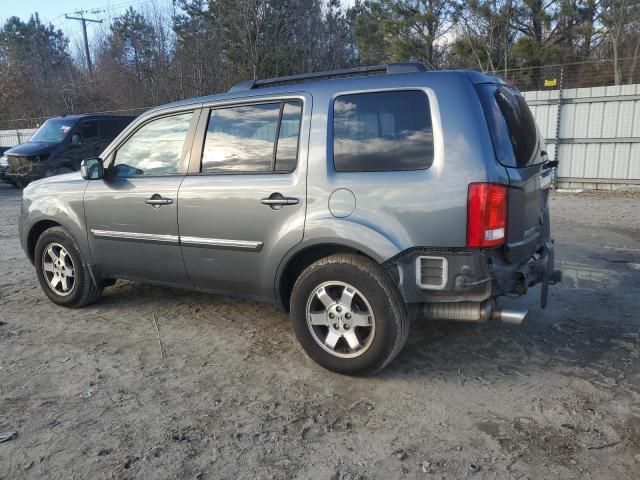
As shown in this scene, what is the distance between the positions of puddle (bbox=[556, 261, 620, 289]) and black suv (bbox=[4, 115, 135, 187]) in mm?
11414

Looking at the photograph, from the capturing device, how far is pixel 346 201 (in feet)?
10.8

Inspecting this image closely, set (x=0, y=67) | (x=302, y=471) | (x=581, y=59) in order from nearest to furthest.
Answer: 1. (x=302, y=471)
2. (x=581, y=59)
3. (x=0, y=67)

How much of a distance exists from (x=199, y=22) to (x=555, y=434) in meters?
25.8

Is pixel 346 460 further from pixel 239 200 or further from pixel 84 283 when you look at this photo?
pixel 84 283

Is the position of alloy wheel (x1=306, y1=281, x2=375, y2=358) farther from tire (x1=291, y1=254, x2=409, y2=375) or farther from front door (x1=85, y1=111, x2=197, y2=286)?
front door (x1=85, y1=111, x2=197, y2=286)

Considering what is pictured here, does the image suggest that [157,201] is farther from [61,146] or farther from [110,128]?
[110,128]

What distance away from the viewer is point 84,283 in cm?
471

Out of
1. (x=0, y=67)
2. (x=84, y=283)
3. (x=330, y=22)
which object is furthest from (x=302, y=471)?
(x=0, y=67)

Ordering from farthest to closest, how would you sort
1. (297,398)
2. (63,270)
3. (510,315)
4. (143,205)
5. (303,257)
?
(63,270) < (143,205) < (303,257) < (297,398) < (510,315)

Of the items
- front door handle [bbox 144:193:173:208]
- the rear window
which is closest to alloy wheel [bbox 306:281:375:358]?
the rear window

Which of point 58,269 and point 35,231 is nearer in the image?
point 58,269

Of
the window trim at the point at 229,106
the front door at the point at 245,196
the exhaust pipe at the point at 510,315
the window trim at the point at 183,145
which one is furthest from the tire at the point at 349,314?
the window trim at the point at 183,145

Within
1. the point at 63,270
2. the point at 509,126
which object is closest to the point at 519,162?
the point at 509,126

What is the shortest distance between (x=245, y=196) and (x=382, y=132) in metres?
1.07
